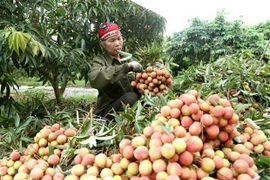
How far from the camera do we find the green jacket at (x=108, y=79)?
5.88ft

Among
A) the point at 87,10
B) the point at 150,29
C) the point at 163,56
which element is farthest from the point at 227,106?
the point at 150,29

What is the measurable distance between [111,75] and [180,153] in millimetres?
1191

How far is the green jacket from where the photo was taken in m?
1.79

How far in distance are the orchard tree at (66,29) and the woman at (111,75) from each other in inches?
9.6

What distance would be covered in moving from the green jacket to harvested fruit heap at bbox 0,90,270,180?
943mm

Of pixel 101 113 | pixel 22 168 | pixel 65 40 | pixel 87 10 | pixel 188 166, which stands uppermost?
pixel 87 10

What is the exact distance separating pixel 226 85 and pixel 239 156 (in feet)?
2.57

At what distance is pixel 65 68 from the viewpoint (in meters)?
2.33

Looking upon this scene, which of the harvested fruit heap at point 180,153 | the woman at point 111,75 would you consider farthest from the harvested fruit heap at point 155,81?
the harvested fruit heap at point 180,153

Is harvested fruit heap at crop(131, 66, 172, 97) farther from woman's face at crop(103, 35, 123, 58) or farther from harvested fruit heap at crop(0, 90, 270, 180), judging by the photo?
harvested fruit heap at crop(0, 90, 270, 180)

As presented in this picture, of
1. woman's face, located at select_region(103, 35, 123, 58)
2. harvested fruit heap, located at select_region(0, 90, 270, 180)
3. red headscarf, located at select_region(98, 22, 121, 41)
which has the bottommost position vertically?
harvested fruit heap, located at select_region(0, 90, 270, 180)

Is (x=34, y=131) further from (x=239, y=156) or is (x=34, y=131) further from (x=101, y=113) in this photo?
(x=239, y=156)

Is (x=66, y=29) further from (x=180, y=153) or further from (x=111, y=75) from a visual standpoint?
(x=180, y=153)

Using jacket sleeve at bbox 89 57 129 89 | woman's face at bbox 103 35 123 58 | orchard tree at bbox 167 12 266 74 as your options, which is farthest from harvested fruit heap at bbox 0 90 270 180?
orchard tree at bbox 167 12 266 74
